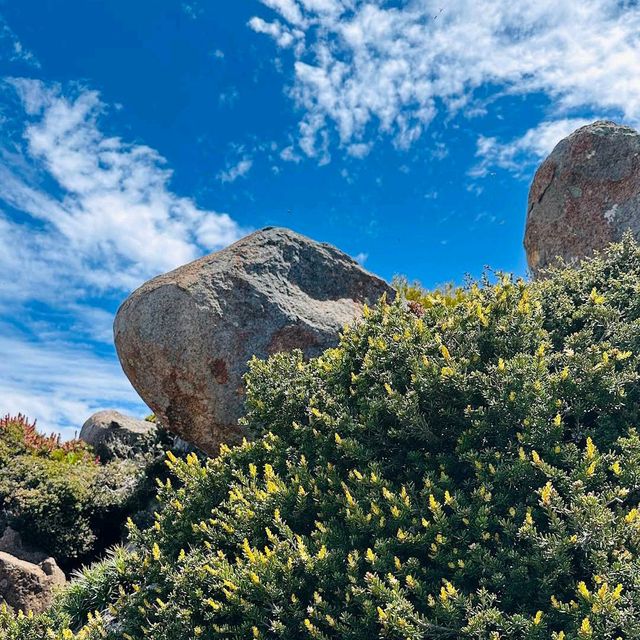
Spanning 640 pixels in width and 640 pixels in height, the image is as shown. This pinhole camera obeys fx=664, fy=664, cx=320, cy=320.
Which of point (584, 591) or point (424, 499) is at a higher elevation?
point (424, 499)

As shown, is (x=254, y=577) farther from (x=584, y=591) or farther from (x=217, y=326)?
(x=217, y=326)

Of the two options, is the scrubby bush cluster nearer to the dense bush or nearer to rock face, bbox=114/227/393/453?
rock face, bbox=114/227/393/453

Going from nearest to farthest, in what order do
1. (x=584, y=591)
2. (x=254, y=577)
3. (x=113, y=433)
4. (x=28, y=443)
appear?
(x=584, y=591)
(x=254, y=577)
(x=28, y=443)
(x=113, y=433)

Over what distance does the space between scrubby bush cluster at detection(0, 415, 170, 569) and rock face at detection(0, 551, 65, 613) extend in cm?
205

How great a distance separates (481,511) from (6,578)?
6.80 metres

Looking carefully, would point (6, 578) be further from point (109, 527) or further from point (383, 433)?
point (383, 433)

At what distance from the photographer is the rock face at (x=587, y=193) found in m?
10.6

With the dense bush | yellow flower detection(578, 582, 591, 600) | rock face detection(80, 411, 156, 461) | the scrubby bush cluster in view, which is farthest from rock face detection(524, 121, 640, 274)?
rock face detection(80, 411, 156, 461)

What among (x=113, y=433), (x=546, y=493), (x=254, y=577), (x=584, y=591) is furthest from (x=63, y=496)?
(x=584, y=591)

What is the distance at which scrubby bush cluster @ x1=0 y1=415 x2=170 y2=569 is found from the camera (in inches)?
420

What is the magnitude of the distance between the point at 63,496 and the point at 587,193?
996 centimetres

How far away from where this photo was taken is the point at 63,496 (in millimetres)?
10883

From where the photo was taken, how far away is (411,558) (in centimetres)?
419

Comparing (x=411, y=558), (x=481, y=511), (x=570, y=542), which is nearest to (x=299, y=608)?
(x=411, y=558)
